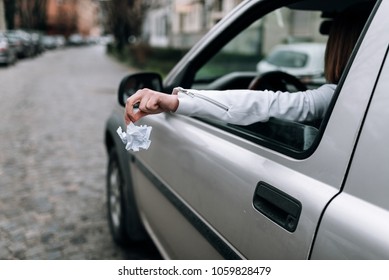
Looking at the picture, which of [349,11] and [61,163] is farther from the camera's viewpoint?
[61,163]

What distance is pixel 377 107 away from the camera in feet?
3.86

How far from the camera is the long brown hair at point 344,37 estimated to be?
1757 mm

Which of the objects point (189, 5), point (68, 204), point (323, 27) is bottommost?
point (68, 204)

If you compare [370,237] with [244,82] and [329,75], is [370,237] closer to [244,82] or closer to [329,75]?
[329,75]

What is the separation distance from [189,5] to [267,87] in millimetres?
29312

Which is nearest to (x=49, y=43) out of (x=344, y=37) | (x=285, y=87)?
(x=285, y=87)

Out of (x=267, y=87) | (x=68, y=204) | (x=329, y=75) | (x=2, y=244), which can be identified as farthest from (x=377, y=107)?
(x=68, y=204)

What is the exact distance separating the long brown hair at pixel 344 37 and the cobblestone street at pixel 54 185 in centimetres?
213

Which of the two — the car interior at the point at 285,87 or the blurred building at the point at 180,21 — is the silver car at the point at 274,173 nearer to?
the car interior at the point at 285,87

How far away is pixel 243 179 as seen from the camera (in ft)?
5.29

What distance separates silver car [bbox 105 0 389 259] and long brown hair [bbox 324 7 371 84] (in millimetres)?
239

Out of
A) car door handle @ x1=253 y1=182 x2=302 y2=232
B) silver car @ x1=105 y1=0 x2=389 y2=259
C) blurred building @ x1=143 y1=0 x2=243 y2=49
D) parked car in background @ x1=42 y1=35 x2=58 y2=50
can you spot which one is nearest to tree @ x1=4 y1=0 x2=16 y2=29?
parked car in background @ x1=42 y1=35 x2=58 y2=50

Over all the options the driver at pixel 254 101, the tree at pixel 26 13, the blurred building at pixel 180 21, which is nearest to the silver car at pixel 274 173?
the driver at pixel 254 101

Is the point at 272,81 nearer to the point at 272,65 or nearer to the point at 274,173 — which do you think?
the point at 274,173
